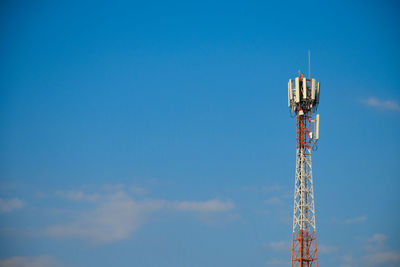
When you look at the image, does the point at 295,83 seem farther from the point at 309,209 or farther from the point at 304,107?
the point at 309,209

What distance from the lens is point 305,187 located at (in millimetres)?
128625

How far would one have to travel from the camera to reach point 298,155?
130375 mm

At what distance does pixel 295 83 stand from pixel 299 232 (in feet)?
83.0

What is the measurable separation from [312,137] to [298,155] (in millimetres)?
3896

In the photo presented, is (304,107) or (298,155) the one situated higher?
(304,107)

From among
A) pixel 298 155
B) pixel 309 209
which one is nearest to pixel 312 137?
pixel 298 155

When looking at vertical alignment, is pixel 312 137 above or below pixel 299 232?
above

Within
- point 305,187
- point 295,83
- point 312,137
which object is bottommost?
point 305,187

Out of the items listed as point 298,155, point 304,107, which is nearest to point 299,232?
point 298,155

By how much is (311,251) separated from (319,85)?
28.2 meters

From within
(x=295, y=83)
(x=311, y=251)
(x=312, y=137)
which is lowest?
(x=311, y=251)

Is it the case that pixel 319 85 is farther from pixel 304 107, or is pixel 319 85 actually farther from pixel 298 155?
pixel 298 155

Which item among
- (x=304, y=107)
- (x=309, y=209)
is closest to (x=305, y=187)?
(x=309, y=209)

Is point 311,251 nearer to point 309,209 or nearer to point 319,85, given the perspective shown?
point 309,209
